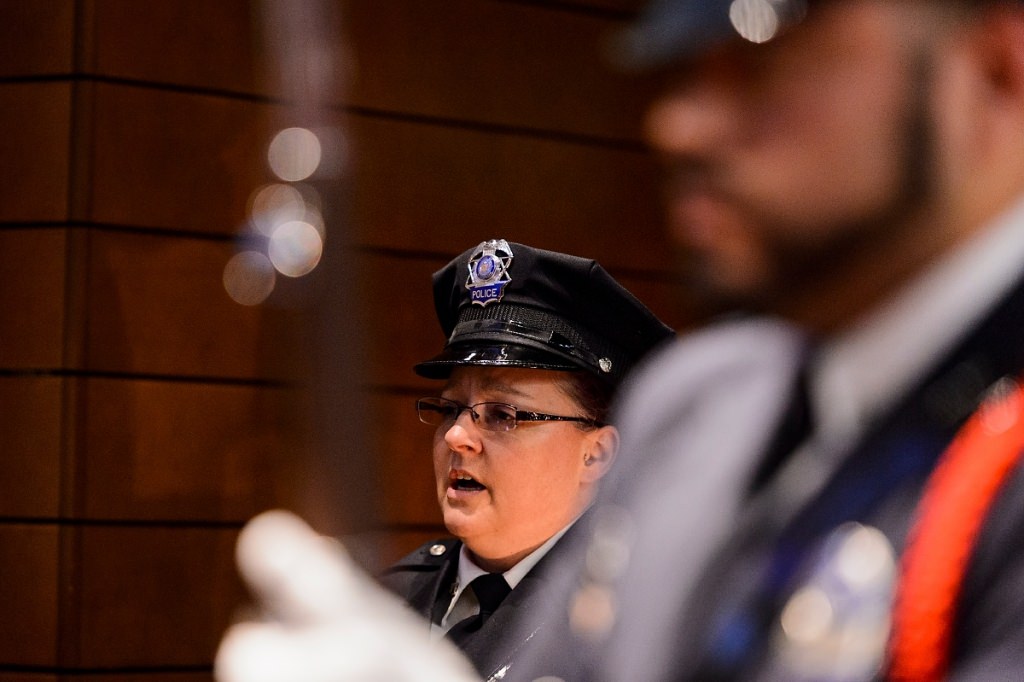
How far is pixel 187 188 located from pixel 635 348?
1.65 meters

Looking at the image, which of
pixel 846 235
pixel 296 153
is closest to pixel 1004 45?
pixel 846 235

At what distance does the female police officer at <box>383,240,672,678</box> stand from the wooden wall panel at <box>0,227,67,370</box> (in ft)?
4.78

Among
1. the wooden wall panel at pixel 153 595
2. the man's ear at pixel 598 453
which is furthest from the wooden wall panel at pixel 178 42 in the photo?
the man's ear at pixel 598 453

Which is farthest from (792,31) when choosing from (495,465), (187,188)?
(187,188)

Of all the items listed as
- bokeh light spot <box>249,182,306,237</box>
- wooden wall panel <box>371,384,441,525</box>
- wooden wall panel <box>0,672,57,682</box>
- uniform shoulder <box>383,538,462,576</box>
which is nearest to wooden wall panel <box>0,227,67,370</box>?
wooden wall panel <box>0,672,57,682</box>

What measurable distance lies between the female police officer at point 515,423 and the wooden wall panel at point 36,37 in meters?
1.57

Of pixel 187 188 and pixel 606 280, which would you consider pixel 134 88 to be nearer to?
pixel 187 188

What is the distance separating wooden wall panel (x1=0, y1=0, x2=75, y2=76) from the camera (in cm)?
326

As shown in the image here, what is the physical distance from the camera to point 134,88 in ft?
10.9

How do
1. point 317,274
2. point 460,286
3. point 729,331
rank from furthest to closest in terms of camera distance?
point 460,286, point 729,331, point 317,274

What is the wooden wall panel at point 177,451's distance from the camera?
129 inches

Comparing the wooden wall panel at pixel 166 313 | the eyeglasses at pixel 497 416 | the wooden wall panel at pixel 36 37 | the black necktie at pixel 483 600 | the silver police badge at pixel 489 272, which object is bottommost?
the black necktie at pixel 483 600

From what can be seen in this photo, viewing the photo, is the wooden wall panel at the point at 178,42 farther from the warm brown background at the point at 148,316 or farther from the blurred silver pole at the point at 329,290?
the blurred silver pole at the point at 329,290

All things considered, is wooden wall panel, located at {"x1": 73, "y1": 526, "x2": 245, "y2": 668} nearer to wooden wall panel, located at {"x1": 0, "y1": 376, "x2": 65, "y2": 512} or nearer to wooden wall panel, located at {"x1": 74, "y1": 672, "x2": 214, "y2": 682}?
wooden wall panel, located at {"x1": 74, "y1": 672, "x2": 214, "y2": 682}
